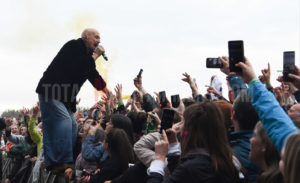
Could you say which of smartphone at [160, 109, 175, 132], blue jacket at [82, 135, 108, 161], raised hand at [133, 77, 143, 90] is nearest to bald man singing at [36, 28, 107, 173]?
blue jacket at [82, 135, 108, 161]

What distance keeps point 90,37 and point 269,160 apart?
11.5 feet

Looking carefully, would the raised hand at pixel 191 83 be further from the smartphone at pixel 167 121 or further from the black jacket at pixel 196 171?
the black jacket at pixel 196 171

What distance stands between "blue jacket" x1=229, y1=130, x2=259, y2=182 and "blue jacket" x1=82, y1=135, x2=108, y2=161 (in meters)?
2.59

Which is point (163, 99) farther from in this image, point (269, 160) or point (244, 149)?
point (269, 160)

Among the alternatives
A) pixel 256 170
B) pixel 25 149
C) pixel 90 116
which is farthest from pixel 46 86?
pixel 25 149

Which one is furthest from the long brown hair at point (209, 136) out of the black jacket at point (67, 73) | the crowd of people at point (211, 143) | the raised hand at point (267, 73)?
the black jacket at point (67, 73)

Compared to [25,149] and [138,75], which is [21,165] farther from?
[138,75]

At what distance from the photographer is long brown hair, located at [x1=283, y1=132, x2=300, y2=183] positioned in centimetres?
210

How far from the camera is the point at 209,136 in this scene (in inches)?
126

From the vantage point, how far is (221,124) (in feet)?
10.8

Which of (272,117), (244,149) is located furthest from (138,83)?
(272,117)

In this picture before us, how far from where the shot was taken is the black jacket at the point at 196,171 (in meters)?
2.95

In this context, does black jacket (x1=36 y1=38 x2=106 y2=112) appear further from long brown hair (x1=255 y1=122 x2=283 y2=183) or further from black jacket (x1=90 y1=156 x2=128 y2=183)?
long brown hair (x1=255 y1=122 x2=283 y2=183)

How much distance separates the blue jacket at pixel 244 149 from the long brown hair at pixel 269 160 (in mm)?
474
